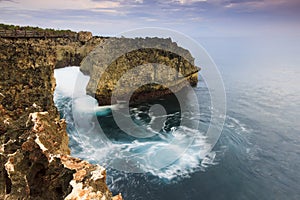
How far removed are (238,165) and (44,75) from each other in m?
22.6

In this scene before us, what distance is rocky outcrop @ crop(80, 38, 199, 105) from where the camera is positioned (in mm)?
44719

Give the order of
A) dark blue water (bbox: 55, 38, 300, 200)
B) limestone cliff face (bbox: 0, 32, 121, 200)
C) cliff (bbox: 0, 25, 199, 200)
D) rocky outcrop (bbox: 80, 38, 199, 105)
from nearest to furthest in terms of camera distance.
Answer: limestone cliff face (bbox: 0, 32, 121, 200), cliff (bbox: 0, 25, 199, 200), dark blue water (bbox: 55, 38, 300, 200), rocky outcrop (bbox: 80, 38, 199, 105)

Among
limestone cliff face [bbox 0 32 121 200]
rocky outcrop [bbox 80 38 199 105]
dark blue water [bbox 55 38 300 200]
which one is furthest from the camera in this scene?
rocky outcrop [bbox 80 38 199 105]

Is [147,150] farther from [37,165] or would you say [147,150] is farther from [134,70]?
[134,70]

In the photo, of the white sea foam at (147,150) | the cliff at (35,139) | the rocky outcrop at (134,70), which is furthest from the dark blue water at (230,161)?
the cliff at (35,139)

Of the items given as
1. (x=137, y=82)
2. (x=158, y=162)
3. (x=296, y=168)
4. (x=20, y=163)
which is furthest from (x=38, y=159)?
(x=137, y=82)

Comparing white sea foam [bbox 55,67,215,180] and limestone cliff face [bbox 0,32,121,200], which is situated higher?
limestone cliff face [bbox 0,32,121,200]

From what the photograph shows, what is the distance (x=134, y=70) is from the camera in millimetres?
49219

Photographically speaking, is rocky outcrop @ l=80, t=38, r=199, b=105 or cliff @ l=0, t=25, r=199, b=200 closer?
cliff @ l=0, t=25, r=199, b=200

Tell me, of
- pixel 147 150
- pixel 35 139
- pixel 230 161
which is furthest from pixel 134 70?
pixel 35 139

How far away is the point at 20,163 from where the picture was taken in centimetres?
778

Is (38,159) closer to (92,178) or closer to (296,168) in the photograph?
(92,178)

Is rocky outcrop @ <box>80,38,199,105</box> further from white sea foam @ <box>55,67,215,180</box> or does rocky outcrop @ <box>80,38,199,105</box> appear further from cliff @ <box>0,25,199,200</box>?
cliff @ <box>0,25,199,200</box>

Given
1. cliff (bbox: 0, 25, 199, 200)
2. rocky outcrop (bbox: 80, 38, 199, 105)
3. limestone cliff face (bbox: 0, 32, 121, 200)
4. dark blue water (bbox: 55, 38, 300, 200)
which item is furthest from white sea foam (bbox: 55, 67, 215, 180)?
limestone cliff face (bbox: 0, 32, 121, 200)
